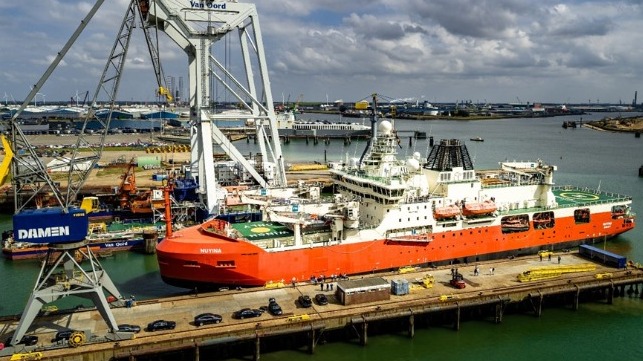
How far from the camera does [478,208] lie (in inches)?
1325

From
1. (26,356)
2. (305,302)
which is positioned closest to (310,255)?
(305,302)

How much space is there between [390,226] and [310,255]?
5.75m

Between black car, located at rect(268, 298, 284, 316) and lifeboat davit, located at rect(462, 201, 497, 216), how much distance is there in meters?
Result: 16.0

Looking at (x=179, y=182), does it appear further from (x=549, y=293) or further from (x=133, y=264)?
(x=549, y=293)

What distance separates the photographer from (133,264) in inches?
1405

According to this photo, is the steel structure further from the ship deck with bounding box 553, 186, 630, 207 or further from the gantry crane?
the ship deck with bounding box 553, 186, 630, 207

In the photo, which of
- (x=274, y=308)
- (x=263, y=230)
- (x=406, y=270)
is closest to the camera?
(x=274, y=308)

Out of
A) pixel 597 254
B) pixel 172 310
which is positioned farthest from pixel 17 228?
pixel 597 254

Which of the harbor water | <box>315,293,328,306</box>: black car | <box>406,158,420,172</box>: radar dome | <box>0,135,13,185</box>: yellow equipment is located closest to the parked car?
the harbor water

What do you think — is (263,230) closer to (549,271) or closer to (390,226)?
(390,226)

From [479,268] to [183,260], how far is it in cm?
1808

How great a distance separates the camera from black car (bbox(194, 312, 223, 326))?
22422mm

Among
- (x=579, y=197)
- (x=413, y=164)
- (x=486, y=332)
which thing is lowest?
(x=486, y=332)

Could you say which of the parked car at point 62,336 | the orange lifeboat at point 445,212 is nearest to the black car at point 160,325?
the parked car at point 62,336
